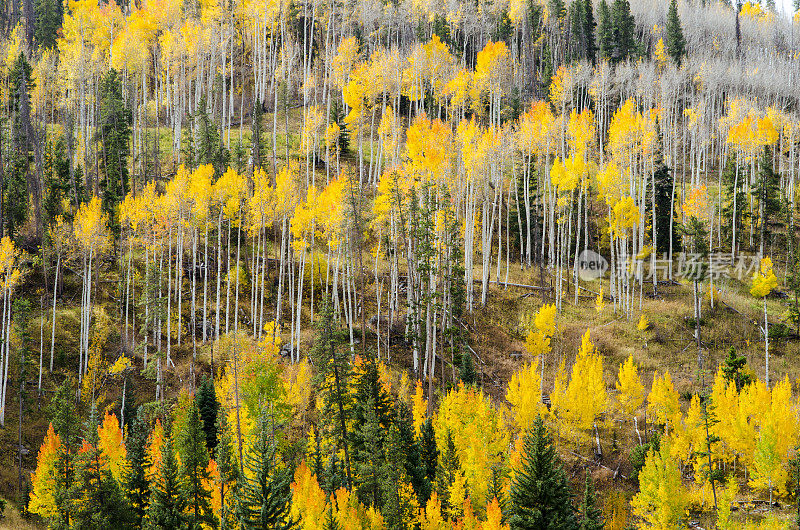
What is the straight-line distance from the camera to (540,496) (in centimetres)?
2203

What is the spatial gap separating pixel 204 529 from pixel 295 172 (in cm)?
3528

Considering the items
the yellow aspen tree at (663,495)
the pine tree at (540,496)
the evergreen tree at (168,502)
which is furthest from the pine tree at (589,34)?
the evergreen tree at (168,502)

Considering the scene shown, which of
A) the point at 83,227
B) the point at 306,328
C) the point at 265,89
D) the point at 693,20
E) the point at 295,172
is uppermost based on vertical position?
the point at 693,20

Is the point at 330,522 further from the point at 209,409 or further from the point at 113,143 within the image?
the point at 113,143

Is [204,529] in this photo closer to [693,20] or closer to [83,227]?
[83,227]

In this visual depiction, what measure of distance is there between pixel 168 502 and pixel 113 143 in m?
36.6

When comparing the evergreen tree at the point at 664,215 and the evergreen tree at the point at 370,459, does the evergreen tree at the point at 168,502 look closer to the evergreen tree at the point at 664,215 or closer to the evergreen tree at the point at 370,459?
the evergreen tree at the point at 370,459

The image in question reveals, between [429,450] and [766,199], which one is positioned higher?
[766,199]

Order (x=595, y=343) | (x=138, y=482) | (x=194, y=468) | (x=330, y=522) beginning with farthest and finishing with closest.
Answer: (x=595, y=343), (x=194, y=468), (x=138, y=482), (x=330, y=522)

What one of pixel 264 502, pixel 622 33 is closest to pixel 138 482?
pixel 264 502

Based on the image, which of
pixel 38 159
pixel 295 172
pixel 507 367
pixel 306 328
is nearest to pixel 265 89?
pixel 295 172

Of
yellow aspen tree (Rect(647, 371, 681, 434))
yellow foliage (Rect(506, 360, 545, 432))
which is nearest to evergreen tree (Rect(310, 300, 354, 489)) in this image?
yellow foliage (Rect(506, 360, 545, 432))

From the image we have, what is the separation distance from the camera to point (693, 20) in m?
91.6

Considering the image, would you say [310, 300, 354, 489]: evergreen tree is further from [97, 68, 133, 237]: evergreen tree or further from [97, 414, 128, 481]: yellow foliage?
[97, 68, 133, 237]: evergreen tree
